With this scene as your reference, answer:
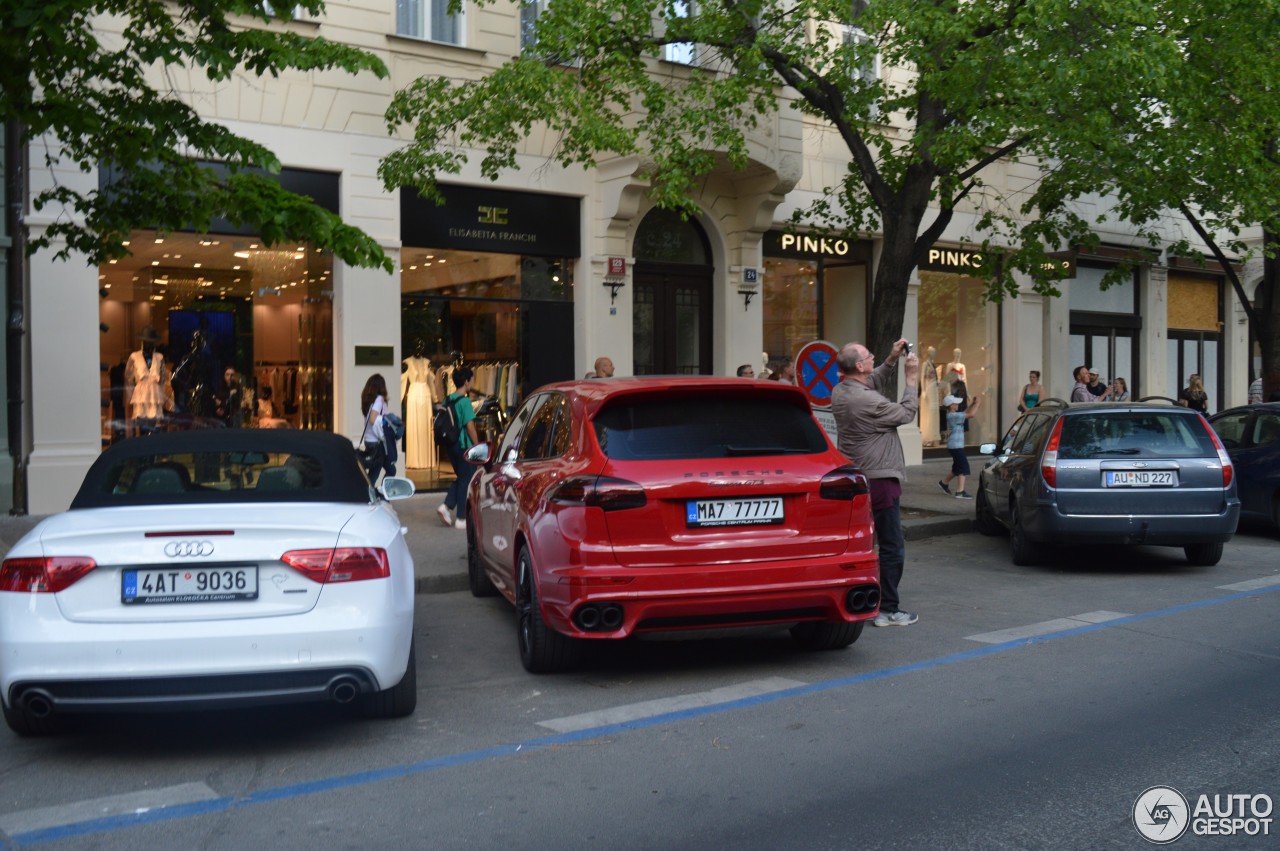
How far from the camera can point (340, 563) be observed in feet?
18.5

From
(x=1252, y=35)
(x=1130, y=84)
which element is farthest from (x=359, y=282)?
(x=1252, y=35)

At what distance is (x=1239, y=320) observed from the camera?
31.2m

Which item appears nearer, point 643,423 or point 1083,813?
point 1083,813

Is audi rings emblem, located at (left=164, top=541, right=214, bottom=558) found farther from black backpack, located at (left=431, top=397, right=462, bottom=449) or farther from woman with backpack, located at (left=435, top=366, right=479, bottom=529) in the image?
black backpack, located at (left=431, top=397, right=462, bottom=449)

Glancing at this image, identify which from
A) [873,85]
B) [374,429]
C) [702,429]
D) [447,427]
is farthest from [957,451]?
[702,429]

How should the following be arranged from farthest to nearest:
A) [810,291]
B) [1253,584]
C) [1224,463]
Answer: [810,291] → [1224,463] → [1253,584]

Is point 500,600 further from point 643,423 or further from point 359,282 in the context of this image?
point 359,282

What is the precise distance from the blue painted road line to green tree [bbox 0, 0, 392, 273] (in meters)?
5.04

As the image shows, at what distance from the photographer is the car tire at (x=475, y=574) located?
1014cm

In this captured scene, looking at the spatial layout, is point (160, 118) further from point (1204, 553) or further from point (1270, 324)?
point (1270, 324)

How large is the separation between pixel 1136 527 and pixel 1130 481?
396 mm

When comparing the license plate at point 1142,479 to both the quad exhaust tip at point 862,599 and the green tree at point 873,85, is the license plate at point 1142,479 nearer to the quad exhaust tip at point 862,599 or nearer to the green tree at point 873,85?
the green tree at point 873,85

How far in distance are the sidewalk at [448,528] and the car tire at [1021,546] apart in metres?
1.97

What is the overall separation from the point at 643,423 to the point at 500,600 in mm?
3579
